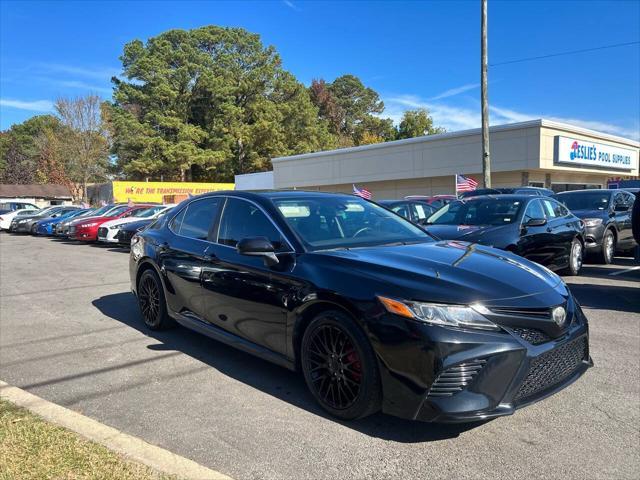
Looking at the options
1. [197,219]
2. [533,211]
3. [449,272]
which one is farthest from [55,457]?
[533,211]

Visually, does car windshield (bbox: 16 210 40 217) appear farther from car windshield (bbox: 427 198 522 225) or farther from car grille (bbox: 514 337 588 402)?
car grille (bbox: 514 337 588 402)

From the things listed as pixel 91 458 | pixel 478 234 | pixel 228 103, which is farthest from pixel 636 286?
pixel 228 103

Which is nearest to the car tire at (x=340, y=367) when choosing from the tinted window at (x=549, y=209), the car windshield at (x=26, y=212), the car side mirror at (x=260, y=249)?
the car side mirror at (x=260, y=249)

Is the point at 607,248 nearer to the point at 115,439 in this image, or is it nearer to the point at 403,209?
the point at 403,209

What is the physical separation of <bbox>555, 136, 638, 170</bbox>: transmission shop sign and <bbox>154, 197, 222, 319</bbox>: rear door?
2581cm

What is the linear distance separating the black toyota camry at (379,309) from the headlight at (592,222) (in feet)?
24.0

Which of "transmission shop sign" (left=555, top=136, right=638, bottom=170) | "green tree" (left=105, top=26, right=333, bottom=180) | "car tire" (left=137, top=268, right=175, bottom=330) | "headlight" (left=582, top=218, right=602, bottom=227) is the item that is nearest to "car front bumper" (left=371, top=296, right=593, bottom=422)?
"car tire" (left=137, top=268, right=175, bottom=330)

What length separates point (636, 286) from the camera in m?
8.34

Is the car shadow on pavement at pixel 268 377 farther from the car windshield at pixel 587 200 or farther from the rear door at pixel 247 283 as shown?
the car windshield at pixel 587 200

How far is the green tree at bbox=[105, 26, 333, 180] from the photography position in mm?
52031

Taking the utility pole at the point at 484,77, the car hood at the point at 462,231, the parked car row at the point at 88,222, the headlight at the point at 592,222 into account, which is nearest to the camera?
the car hood at the point at 462,231

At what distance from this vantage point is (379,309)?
3.19m

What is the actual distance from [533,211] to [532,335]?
6116 mm

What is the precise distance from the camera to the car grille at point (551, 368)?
10.1 feet
